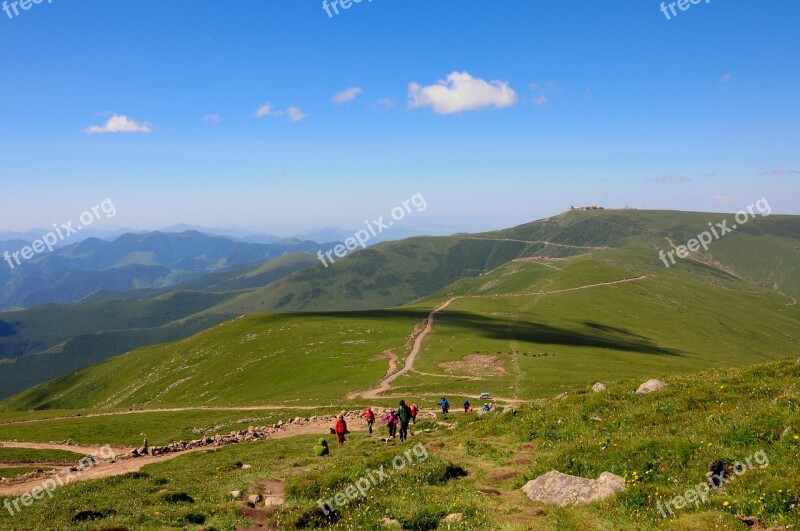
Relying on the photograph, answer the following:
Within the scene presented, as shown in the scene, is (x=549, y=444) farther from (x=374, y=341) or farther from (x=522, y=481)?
(x=374, y=341)

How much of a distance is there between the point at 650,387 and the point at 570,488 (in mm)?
15671

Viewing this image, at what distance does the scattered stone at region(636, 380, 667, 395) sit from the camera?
1091 inches

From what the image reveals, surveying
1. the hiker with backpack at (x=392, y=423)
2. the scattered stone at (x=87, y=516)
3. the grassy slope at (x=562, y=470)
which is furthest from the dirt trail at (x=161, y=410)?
the scattered stone at (x=87, y=516)

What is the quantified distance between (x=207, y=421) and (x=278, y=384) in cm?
2062

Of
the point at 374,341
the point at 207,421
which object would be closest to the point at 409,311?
the point at 374,341

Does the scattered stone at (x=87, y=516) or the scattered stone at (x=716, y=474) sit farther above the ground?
the scattered stone at (x=87, y=516)

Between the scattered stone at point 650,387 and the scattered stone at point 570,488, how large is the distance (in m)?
13.5

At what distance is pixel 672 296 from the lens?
175 metres

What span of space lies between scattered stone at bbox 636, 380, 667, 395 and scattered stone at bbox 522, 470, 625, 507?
13.5 metres

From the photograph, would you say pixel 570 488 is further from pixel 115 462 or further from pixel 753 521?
pixel 115 462

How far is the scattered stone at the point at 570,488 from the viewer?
15.2 metres

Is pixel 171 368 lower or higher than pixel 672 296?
higher

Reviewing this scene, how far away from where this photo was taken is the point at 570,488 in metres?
15.9

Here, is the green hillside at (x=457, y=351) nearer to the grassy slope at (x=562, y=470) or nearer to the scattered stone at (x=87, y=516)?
the grassy slope at (x=562, y=470)
